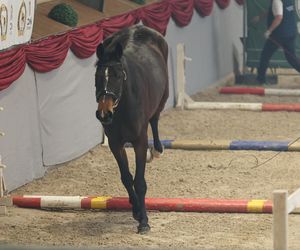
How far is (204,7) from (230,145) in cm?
642

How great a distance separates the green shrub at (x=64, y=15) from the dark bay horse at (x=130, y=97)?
2754mm

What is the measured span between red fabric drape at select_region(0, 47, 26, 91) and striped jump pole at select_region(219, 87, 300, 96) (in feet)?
23.7

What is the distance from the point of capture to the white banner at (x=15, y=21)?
11422 millimetres

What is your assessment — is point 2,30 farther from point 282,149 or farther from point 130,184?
point 282,149

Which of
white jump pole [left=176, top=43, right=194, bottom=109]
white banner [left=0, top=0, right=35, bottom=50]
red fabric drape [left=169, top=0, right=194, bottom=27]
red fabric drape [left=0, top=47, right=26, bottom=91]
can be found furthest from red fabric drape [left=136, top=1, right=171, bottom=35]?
red fabric drape [left=0, top=47, right=26, bottom=91]

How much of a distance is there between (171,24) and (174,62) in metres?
0.61

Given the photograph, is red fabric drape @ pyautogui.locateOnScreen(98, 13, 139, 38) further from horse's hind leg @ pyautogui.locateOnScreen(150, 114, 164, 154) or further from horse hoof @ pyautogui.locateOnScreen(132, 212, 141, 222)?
horse hoof @ pyautogui.locateOnScreen(132, 212, 141, 222)

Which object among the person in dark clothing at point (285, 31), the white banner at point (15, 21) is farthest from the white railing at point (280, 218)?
the person in dark clothing at point (285, 31)

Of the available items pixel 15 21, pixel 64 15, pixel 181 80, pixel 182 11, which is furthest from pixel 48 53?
pixel 182 11

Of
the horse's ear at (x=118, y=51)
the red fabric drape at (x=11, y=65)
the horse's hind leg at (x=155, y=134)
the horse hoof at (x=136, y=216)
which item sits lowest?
the horse hoof at (x=136, y=216)

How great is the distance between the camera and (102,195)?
11750mm

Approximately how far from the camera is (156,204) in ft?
35.3

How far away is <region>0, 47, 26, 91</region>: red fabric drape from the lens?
1154cm

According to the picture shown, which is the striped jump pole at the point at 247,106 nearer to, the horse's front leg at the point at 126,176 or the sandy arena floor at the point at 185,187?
the sandy arena floor at the point at 185,187
